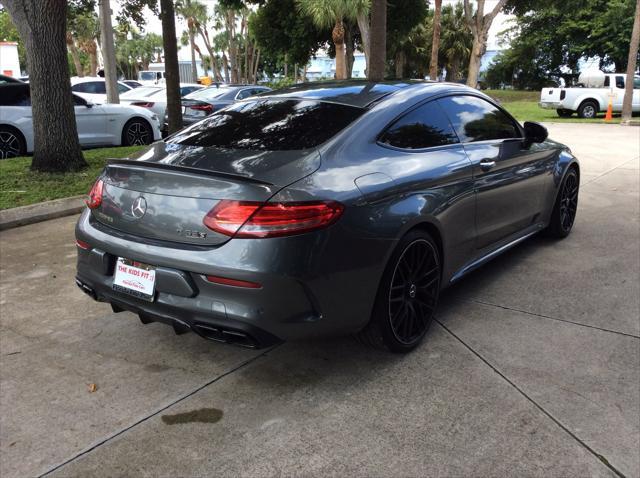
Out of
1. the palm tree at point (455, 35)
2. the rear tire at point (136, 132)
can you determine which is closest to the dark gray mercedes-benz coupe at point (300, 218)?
the rear tire at point (136, 132)

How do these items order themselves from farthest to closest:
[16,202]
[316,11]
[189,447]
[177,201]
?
[316,11]
[16,202]
[177,201]
[189,447]

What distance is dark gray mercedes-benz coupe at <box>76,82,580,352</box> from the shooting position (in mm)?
2730

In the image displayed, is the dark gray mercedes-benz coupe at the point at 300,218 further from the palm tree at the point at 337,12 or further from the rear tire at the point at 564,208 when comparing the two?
the palm tree at the point at 337,12

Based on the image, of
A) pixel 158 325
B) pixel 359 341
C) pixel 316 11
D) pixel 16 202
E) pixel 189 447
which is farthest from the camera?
pixel 316 11

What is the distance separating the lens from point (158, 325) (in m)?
3.92

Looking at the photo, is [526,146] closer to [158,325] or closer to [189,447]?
[158,325]

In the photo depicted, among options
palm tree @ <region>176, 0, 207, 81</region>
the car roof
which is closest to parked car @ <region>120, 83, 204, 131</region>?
the car roof

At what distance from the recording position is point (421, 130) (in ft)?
12.1

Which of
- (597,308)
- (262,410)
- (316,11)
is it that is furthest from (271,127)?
(316,11)

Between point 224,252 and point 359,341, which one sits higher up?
point 224,252

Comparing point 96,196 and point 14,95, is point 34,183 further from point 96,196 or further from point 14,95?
point 96,196

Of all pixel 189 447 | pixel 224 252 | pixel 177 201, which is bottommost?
pixel 189 447

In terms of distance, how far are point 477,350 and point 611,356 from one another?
774mm

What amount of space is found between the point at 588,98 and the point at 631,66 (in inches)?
123
